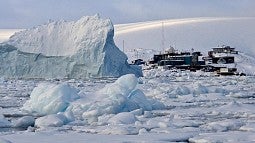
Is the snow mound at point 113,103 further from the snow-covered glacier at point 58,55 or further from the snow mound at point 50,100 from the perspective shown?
the snow-covered glacier at point 58,55

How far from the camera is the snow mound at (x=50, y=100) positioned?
11.1 m

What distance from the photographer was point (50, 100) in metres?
11.4

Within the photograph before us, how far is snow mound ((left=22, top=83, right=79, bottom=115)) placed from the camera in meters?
11.1

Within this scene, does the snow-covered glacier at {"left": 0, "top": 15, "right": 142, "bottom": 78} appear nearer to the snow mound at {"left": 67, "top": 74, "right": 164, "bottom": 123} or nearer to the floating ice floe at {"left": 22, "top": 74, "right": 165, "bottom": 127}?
the snow mound at {"left": 67, "top": 74, "right": 164, "bottom": 123}

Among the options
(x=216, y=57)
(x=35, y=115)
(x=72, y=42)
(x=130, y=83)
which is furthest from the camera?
(x=216, y=57)

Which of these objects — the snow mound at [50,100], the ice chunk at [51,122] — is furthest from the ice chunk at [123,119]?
the snow mound at [50,100]

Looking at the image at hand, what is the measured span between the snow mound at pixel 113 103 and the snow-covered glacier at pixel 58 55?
56.6 feet

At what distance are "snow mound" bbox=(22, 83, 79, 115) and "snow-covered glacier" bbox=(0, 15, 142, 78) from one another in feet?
58.3

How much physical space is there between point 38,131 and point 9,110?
425 cm

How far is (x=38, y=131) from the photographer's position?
7957mm

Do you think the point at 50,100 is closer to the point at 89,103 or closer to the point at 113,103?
the point at 89,103

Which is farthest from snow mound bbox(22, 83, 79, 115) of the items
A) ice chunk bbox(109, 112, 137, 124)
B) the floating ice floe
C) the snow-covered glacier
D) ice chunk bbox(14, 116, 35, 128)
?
the snow-covered glacier

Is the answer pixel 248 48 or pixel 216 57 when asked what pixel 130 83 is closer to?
pixel 216 57

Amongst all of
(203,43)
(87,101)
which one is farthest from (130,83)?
(203,43)
